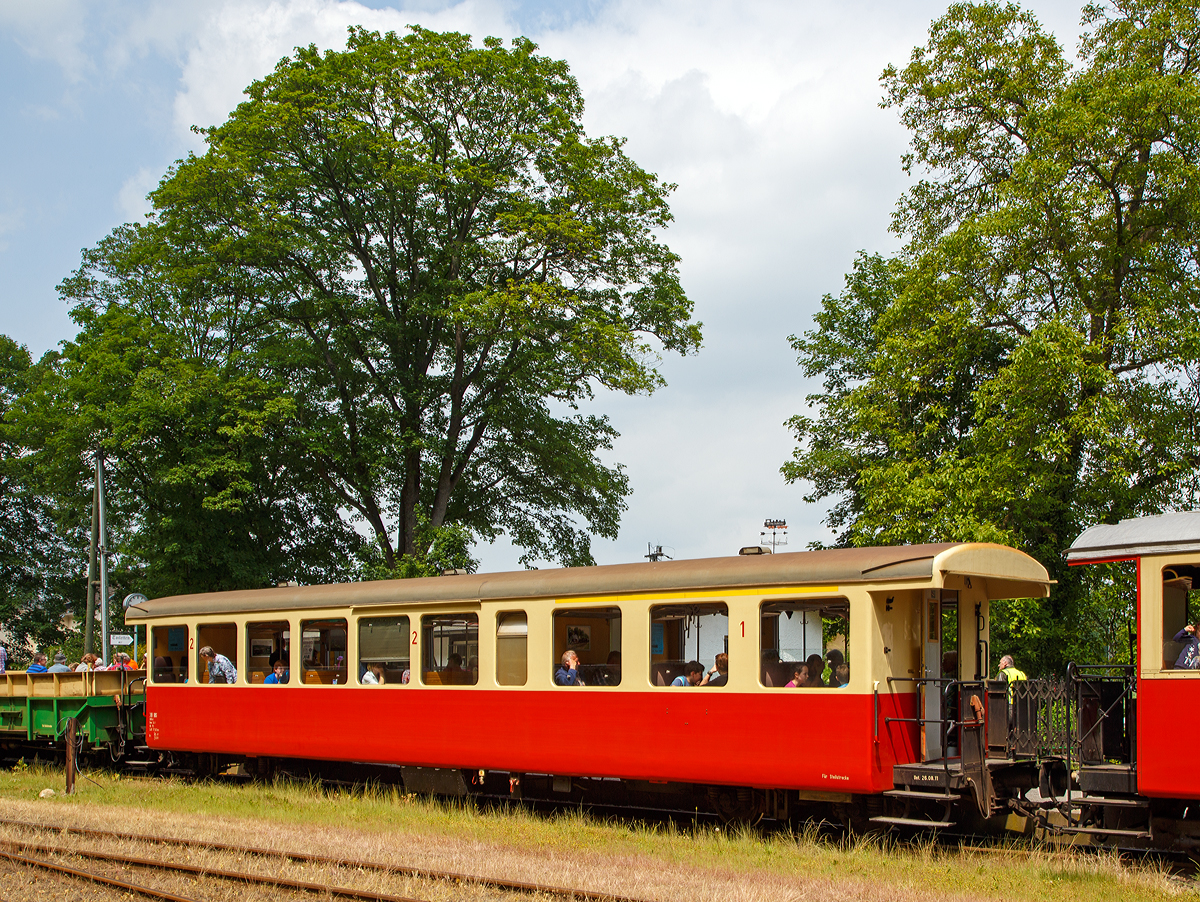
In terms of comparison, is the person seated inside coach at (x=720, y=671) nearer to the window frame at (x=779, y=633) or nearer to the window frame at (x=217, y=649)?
the window frame at (x=779, y=633)

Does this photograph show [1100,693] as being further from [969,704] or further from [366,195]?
[366,195]

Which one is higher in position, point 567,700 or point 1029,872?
point 567,700

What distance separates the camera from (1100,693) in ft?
35.1

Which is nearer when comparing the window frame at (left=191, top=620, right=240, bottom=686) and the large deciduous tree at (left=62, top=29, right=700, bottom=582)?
the window frame at (left=191, top=620, right=240, bottom=686)

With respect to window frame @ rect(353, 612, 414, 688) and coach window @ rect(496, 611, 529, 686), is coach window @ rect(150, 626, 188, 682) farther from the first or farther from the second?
coach window @ rect(496, 611, 529, 686)

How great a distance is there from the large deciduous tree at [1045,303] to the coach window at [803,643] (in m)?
9.12

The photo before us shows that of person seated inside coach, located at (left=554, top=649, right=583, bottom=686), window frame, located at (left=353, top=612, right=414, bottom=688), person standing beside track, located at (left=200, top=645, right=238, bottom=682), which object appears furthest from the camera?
person standing beside track, located at (left=200, top=645, right=238, bottom=682)

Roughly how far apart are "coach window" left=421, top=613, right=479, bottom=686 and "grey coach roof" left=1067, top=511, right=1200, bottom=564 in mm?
6790

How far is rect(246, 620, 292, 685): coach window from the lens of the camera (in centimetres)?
1628

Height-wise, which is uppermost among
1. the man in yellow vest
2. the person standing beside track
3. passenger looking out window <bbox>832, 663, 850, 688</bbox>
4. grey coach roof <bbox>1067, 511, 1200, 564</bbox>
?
grey coach roof <bbox>1067, 511, 1200, 564</bbox>

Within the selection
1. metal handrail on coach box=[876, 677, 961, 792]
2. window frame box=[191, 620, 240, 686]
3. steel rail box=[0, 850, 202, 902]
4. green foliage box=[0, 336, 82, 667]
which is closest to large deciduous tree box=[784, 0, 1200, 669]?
metal handrail on coach box=[876, 677, 961, 792]

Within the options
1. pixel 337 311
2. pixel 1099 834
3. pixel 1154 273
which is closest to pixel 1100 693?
pixel 1099 834

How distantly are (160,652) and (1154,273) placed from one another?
60.5 feet

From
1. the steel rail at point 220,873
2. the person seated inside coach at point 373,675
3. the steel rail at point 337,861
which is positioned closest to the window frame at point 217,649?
the person seated inside coach at point 373,675
